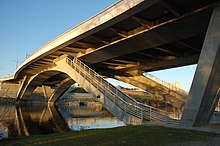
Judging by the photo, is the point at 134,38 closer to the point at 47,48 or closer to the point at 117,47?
the point at 117,47

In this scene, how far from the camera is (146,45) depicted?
1934 centimetres

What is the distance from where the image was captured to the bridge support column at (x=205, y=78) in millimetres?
10875

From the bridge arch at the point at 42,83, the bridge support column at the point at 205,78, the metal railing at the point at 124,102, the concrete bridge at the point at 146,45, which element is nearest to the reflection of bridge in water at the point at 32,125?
the concrete bridge at the point at 146,45

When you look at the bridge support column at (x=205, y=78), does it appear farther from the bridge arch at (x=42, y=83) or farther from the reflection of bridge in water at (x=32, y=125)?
the bridge arch at (x=42, y=83)

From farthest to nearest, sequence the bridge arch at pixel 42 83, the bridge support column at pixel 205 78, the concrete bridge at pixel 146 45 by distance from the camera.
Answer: the bridge arch at pixel 42 83 → the concrete bridge at pixel 146 45 → the bridge support column at pixel 205 78

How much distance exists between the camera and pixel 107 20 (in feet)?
45.2

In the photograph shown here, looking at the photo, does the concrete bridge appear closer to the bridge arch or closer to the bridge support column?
the bridge support column

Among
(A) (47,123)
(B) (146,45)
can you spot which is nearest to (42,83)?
(A) (47,123)

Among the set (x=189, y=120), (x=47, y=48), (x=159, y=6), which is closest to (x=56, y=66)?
(x=47, y=48)

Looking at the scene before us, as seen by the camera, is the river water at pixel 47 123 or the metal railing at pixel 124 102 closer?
the metal railing at pixel 124 102

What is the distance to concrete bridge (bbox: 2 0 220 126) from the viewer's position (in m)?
11.2

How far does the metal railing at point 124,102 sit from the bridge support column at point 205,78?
1.12 m

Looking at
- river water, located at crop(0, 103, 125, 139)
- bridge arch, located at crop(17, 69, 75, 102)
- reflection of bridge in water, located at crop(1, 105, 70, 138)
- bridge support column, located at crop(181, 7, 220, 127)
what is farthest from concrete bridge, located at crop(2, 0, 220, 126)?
bridge arch, located at crop(17, 69, 75, 102)

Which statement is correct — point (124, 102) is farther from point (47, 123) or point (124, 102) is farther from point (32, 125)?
point (32, 125)
